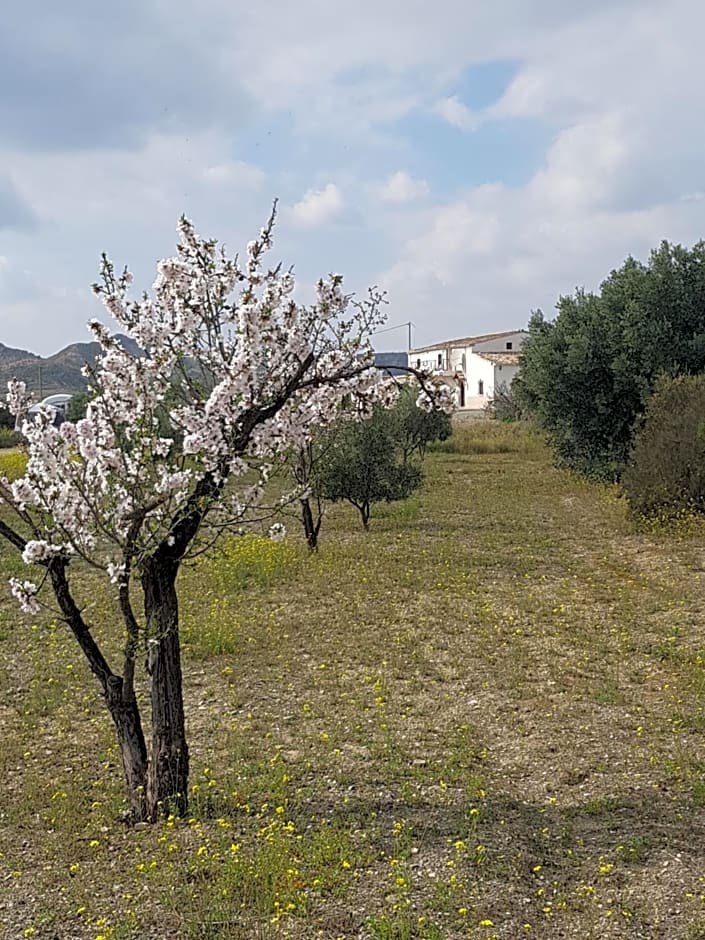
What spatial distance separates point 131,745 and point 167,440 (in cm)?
167

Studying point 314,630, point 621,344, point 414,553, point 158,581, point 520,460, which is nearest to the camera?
point 158,581

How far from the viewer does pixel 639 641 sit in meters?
8.17

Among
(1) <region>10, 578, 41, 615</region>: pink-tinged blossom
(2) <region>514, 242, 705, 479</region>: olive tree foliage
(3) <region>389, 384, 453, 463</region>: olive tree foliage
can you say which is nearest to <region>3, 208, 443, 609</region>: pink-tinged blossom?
(1) <region>10, 578, 41, 615</region>: pink-tinged blossom

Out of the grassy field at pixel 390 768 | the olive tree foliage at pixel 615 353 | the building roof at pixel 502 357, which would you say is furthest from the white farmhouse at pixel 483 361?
the grassy field at pixel 390 768

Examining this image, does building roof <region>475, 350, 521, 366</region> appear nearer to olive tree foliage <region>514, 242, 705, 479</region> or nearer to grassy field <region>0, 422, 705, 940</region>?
olive tree foliage <region>514, 242, 705, 479</region>

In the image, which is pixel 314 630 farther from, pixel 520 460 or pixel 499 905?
pixel 520 460

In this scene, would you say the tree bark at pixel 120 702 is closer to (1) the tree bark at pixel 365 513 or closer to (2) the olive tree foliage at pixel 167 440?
(2) the olive tree foliage at pixel 167 440

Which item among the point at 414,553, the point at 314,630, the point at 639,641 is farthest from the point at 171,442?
the point at 414,553

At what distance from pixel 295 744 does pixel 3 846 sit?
1.94 meters

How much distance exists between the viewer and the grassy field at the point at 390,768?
3807mm

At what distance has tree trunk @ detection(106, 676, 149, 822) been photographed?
15.2ft

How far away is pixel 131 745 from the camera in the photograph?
472 cm

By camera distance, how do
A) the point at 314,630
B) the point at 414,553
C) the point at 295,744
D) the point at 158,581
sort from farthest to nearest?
the point at 414,553 → the point at 314,630 → the point at 295,744 → the point at 158,581

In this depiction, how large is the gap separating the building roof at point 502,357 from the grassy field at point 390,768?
43.0 m
